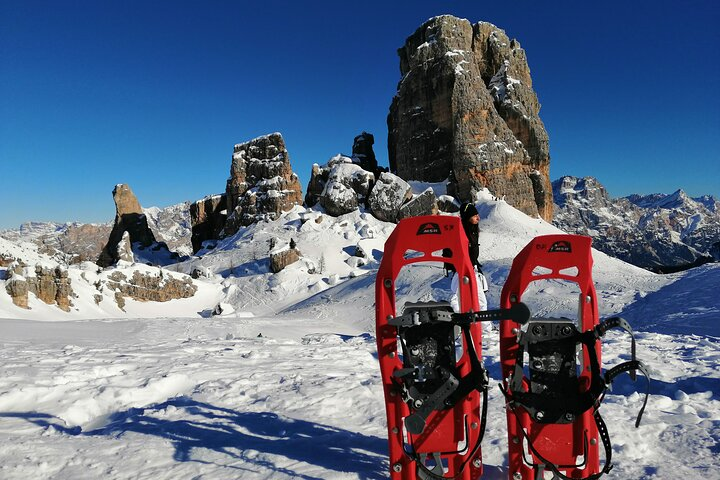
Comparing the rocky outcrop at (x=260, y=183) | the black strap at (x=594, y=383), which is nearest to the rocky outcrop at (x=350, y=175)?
the rocky outcrop at (x=260, y=183)

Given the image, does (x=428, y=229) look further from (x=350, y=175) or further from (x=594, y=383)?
(x=350, y=175)

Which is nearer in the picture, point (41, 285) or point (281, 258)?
point (41, 285)

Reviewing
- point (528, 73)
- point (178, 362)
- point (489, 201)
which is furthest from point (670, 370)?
point (528, 73)

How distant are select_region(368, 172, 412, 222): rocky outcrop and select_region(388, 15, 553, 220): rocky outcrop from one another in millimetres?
10603

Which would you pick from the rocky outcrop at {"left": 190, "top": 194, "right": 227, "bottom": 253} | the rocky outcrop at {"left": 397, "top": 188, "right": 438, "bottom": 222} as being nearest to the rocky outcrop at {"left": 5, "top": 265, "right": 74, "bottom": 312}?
the rocky outcrop at {"left": 397, "top": 188, "right": 438, "bottom": 222}

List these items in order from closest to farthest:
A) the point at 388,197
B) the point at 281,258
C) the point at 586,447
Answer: the point at 586,447
the point at 281,258
the point at 388,197

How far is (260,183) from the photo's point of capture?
195ft

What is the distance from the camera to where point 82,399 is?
532cm

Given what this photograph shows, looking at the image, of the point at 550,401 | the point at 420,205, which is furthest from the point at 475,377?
the point at 420,205

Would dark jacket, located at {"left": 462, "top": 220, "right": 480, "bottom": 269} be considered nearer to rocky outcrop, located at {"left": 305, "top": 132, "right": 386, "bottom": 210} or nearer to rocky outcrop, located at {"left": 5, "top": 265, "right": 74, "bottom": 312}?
rocky outcrop, located at {"left": 5, "top": 265, "right": 74, "bottom": 312}

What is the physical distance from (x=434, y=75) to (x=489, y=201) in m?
21.7

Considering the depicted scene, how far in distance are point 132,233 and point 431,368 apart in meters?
75.9

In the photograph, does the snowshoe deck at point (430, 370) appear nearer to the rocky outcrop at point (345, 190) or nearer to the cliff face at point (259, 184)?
the rocky outcrop at point (345, 190)

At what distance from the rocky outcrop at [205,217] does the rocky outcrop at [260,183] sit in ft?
26.9
